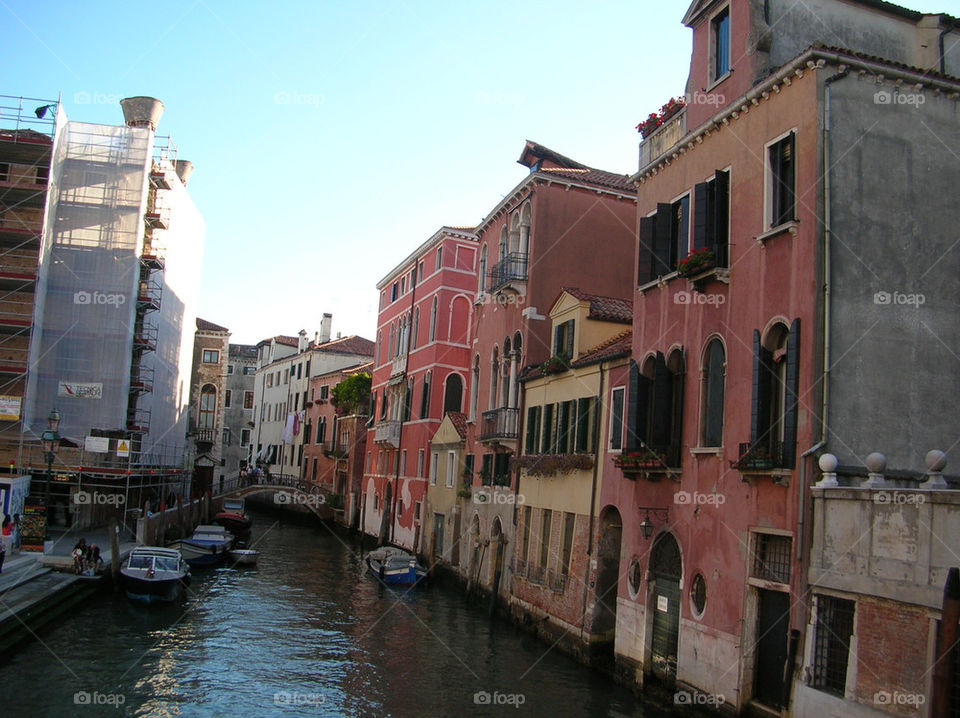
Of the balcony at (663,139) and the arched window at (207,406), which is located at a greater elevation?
the balcony at (663,139)

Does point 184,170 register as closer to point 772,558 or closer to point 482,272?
point 482,272

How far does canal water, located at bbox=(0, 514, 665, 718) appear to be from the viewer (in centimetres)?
1427

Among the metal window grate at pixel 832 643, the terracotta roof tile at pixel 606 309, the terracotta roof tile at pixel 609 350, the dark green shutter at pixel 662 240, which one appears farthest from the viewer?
the terracotta roof tile at pixel 606 309

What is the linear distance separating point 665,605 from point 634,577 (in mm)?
1197

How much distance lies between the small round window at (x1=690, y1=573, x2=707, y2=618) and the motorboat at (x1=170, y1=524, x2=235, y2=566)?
65.8 ft

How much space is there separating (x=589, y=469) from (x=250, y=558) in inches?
662

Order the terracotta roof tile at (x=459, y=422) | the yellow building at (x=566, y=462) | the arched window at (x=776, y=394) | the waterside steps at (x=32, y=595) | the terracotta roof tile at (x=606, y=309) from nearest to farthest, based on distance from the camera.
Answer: the arched window at (x=776, y=394), the waterside steps at (x=32, y=595), the yellow building at (x=566, y=462), the terracotta roof tile at (x=606, y=309), the terracotta roof tile at (x=459, y=422)

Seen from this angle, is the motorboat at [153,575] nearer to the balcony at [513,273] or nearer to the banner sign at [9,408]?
the banner sign at [9,408]

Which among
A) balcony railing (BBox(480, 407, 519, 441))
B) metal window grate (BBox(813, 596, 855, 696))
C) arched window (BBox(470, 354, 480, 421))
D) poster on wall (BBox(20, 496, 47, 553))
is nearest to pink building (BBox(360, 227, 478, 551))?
arched window (BBox(470, 354, 480, 421))

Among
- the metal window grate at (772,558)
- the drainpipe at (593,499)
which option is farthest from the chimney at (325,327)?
the metal window grate at (772,558)

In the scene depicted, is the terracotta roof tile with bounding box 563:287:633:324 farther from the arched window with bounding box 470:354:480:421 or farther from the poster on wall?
the poster on wall

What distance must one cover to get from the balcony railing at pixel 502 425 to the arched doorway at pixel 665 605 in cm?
818

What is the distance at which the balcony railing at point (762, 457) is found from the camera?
11477 millimetres

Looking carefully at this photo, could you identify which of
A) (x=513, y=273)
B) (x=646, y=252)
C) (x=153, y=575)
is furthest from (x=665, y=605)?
(x=153, y=575)
